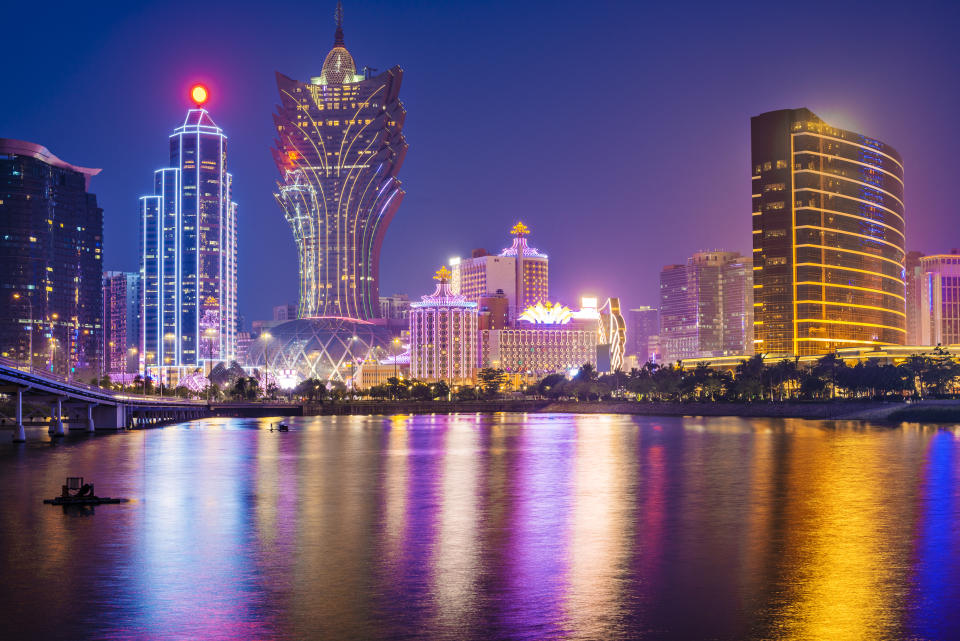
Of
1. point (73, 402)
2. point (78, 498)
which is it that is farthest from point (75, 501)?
point (73, 402)

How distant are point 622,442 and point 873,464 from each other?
33.4m

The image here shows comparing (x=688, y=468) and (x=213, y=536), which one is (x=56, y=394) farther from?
(x=213, y=536)

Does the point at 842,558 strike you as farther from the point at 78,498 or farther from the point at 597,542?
the point at 78,498

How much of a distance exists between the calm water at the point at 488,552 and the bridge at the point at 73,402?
27.7 meters

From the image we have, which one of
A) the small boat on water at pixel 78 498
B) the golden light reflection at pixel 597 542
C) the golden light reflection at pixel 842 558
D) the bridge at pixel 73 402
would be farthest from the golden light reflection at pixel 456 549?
the bridge at pixel 73 402

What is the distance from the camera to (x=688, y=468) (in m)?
68.8

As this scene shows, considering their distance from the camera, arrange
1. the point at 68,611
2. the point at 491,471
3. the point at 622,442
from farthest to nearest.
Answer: the point at 622,442 → the point at 491,471 → the point at 68,611

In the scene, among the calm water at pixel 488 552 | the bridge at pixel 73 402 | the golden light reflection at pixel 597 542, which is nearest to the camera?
the calm water at pixel 488 552

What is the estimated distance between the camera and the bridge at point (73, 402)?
315ft

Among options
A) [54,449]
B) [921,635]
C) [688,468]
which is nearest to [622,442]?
[688,468]

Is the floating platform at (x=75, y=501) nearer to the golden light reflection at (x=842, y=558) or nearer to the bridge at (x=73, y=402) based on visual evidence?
the golden light reflection at (x=842, y=558)

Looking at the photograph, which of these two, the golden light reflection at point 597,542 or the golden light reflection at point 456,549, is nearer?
the golden light reflection at point 597,542

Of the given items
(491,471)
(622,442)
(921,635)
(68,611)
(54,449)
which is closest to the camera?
(921,635)

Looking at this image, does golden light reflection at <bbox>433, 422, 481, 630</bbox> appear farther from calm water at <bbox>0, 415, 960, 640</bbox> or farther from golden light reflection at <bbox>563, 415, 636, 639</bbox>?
golden light reflection at <bbox>563, 415, 636, 639</bbox>
